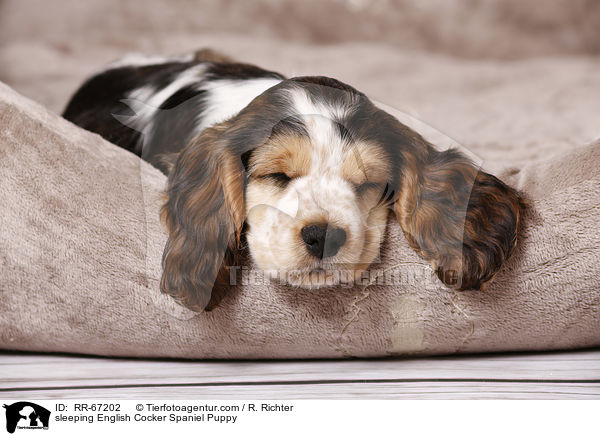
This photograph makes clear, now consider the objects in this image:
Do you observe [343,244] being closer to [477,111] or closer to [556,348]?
[556,348]

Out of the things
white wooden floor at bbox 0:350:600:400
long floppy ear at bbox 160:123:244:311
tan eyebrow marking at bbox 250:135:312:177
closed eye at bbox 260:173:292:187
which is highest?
tan eyebrow marking at bbox 250:135:312:177

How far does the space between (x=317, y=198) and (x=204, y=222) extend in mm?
225

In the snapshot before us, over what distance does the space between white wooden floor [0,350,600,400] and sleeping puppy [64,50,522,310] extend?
163 mm

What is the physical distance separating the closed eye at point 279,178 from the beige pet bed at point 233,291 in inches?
8.5

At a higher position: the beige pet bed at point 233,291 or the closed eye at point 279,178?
the closed eye at point 279,178

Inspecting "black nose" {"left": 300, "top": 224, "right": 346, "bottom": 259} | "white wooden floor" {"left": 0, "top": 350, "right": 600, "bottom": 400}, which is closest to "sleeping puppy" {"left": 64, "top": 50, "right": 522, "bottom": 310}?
"black nose" {"left": 300, "top": 224, "right": 346, "bottom": 259}

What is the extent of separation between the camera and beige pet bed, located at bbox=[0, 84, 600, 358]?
1.25 metres

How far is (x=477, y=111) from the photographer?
262 centimetres

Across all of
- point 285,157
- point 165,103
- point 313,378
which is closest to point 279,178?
Answer: point 285,157

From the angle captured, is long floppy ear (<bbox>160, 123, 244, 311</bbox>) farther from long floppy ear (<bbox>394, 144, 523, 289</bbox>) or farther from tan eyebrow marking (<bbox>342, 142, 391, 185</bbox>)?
long floppy ear (<bbox>394, 144, 523, 289</bbox>)

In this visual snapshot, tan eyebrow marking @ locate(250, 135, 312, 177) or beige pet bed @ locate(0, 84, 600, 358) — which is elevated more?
tan eyebrow marking @ locate(250, 135, 312, 177)

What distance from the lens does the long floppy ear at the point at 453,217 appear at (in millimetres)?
1169

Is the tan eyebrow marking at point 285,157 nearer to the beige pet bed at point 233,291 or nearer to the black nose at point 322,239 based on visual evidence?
the black nose at point 322,239

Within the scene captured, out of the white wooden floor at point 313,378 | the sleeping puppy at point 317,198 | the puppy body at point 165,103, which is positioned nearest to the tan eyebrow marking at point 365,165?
the sleeping puppy at point 317,198
